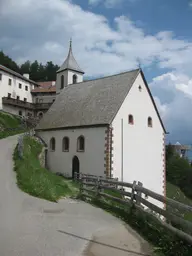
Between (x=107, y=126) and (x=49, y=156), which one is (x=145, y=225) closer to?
(x=107, y=126)

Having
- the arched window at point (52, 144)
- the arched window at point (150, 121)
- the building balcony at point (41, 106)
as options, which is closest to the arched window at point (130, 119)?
the arched window at point (150, 121)

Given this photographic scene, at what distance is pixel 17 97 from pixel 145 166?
40.6 metres

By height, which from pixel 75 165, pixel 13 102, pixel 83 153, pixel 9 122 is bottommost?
pixel 75 165

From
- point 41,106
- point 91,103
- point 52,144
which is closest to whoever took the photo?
point 91,103

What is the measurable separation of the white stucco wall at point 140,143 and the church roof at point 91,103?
0.78 m

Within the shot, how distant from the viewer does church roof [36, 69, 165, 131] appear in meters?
27.0

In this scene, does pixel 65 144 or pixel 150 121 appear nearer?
pixel 150 121

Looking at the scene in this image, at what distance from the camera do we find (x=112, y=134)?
25.3 m

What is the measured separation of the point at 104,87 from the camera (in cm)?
3084

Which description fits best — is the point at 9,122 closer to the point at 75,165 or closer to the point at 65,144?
the point at 65,144

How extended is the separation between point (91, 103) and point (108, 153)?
281 inches

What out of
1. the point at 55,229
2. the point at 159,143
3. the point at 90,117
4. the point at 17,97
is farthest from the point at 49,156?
the point at 17,97

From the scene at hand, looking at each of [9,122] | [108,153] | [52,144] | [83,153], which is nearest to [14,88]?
[9,122]

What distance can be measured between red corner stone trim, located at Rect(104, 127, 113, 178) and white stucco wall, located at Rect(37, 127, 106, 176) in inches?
17.9
